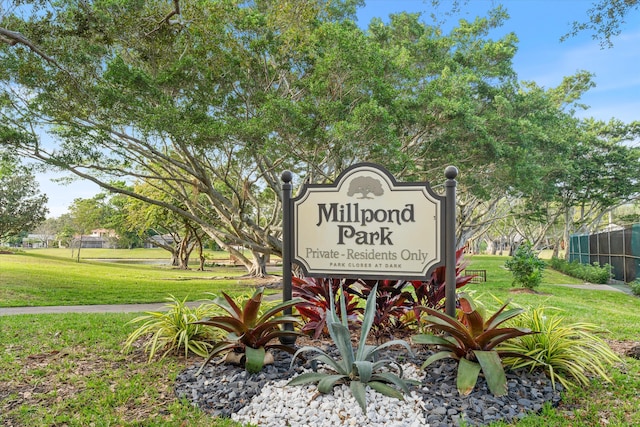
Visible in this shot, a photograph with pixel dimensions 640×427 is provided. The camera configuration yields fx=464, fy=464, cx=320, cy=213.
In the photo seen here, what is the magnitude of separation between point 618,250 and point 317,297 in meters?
18.2

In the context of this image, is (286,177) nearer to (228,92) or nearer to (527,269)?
(228,92)

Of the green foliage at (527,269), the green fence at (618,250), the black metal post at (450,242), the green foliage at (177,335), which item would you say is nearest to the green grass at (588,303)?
the green foliage at (527,269)

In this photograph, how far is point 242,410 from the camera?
3.80 m

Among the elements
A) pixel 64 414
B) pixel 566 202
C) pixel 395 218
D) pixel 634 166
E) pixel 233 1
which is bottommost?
pixel 64 414

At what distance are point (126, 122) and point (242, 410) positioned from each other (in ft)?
36.2

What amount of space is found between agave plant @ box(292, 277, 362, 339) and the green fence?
1525 cm

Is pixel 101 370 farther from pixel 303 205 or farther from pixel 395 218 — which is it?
pixel 395 218

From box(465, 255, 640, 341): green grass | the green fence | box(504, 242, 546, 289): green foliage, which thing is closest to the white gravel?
box(465, 255, 640, 341): green grass

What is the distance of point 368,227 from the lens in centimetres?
498

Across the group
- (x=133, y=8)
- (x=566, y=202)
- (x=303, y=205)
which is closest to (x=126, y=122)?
(x=133, y=8)

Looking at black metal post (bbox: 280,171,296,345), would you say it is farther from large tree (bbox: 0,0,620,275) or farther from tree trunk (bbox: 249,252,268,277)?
tree trunk (bbox: 249,252,268,277)

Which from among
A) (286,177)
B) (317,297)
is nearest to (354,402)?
(317,297)

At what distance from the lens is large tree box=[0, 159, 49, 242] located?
76.6 ft

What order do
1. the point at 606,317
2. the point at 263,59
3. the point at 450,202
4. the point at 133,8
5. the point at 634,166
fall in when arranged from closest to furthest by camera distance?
the point at 450,202
the point at 606,317
the point at 133,8
the point at 263,59
the point at 634,166
